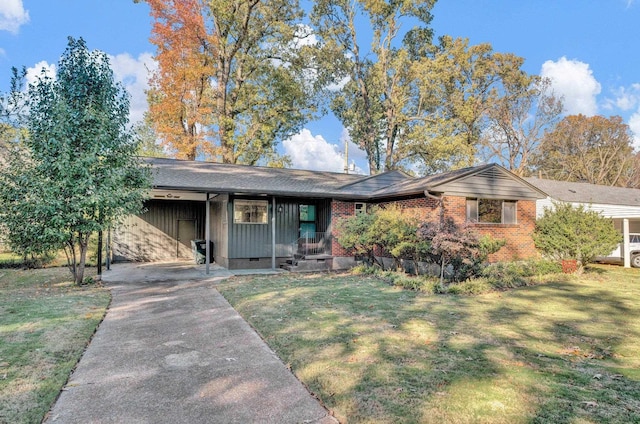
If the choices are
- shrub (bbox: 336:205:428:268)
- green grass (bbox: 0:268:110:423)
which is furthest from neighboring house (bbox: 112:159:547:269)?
green grass (bbox: 0:268:110:423)

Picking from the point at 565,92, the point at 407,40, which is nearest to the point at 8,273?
the point at 407,40

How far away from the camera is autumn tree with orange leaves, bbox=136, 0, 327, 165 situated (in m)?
21.1

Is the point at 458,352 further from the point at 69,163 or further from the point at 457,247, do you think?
the point at 69,163

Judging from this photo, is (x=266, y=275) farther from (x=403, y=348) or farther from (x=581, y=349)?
(x=581, y=349)

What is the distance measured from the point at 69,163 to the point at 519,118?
30.6 meters

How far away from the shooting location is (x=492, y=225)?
40.2 ft

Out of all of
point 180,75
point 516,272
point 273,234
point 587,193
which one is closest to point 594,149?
point 587,193

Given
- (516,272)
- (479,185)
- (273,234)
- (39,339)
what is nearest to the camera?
(39,339)

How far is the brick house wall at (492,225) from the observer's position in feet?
38.2

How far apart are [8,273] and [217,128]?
43.6 ft

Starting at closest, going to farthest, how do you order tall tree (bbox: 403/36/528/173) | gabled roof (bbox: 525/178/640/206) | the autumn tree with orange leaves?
gabled roof (bbox: 525/178/640/206), the autumn tree with orange leaves, tall tree (bbox: 403/36/528/173)

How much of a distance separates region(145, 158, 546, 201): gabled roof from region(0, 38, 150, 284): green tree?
1.81 m

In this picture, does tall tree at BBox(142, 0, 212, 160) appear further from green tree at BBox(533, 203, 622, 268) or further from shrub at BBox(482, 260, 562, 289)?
green tree at BBox(533, 203, 622, 268)

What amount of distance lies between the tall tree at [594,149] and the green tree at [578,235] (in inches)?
1010
